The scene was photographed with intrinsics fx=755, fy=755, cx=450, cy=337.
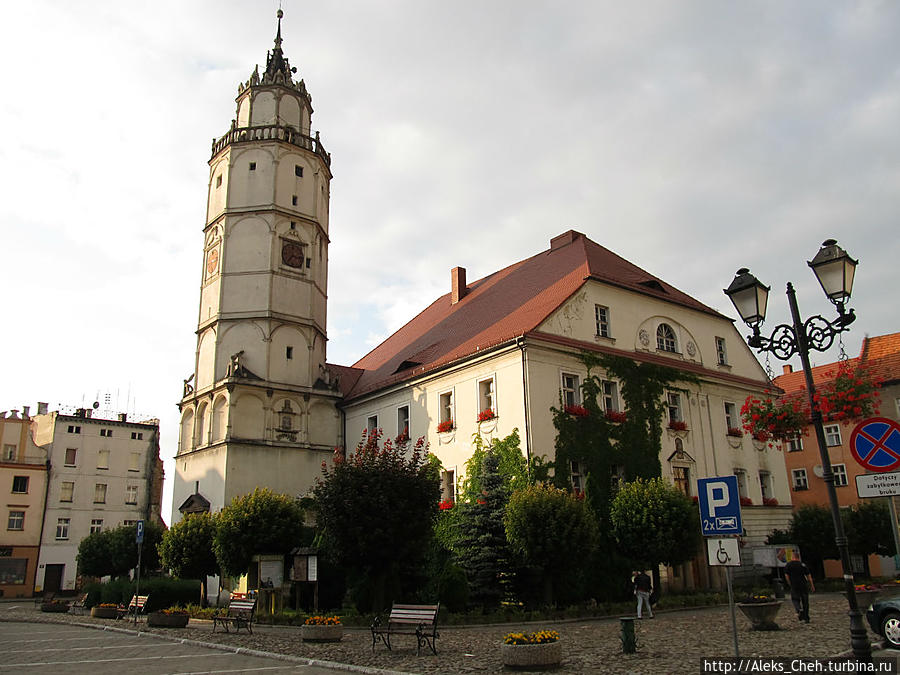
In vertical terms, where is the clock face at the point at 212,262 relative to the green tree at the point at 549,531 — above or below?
above

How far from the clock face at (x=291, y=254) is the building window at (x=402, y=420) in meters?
10.0

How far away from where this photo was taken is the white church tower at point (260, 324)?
36250mm

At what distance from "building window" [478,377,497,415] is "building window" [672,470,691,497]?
8.57m

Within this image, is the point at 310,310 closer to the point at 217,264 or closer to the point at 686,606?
the point at 217,264

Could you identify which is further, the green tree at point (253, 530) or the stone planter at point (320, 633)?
the green tree at point (253, 530)

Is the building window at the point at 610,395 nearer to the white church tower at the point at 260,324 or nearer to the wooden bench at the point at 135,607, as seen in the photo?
the white church tower at the point at 260,324

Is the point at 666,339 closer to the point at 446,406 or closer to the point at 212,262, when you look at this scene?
the point at 446,406

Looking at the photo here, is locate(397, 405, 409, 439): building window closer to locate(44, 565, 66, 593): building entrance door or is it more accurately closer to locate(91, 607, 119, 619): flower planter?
locate(91, 607, 119, 619): flower planter

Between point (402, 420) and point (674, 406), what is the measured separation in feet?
40.2

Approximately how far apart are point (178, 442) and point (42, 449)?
2252 cm

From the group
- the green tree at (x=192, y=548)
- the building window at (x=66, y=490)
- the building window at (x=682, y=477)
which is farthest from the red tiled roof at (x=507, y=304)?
the building window at (x=66, y=490)

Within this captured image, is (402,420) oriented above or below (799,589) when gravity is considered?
above

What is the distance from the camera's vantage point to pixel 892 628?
508 inches


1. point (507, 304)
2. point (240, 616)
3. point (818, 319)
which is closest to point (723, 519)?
point (818, 319)
